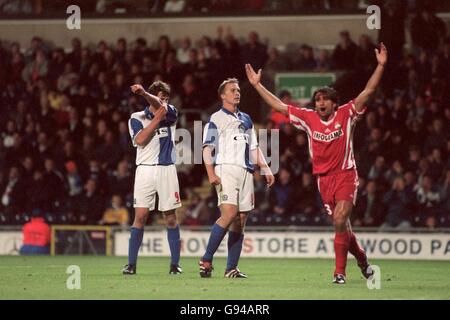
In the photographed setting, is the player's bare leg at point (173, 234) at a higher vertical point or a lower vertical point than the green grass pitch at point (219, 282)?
higher

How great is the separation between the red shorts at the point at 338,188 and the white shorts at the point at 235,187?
1237 millimetres

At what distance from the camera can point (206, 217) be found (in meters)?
21.2

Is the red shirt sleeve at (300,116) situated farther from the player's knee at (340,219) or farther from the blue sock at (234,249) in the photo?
the blue sock at (234,249)

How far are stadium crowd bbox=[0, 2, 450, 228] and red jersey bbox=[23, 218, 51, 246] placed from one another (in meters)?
0.68

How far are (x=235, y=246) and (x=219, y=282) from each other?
100 cm

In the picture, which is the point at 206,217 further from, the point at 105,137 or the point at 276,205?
the point at 105,137

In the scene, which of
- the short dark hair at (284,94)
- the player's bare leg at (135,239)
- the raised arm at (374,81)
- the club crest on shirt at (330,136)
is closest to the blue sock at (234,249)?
the player's bare leg at (135,239)

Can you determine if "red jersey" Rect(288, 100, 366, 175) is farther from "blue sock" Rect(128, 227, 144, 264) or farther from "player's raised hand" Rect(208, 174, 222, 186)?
"blue sock" Rect(128, 227, 144, 264)

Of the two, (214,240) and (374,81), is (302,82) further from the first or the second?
(374,81)

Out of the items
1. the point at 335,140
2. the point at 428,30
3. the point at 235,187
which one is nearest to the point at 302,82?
the point at 428,30

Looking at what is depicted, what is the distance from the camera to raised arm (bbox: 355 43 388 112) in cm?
1185

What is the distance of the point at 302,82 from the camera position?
24062 mm

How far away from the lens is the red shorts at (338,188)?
12.1 m

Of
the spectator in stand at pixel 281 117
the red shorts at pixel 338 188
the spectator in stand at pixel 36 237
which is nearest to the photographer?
the red shorts at pixel 338 188
